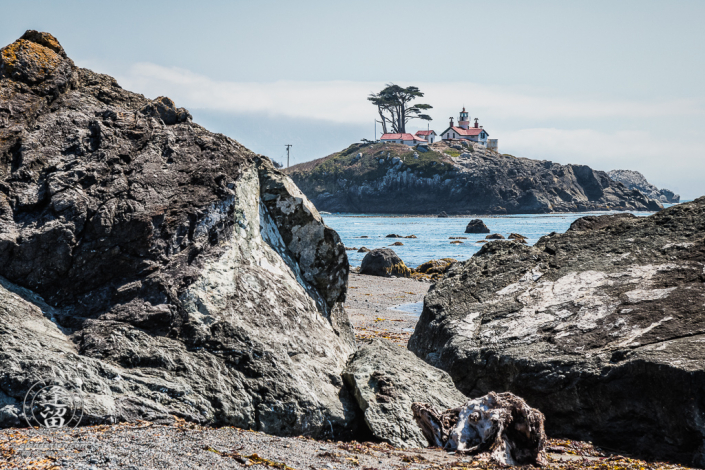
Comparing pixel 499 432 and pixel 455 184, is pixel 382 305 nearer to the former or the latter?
pixel 499 432

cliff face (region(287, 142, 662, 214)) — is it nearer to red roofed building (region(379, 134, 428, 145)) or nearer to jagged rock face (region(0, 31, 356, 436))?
red roofed building (region(379, 134, 428, 145))

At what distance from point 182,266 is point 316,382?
89.9 inches

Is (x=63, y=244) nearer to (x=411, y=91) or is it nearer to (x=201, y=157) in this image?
(x=201, y=157)

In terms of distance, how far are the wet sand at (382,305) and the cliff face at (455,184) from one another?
309ft

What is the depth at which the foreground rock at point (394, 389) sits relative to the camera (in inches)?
258

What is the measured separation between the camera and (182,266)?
22.7 feet

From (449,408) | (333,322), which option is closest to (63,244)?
(333,322)

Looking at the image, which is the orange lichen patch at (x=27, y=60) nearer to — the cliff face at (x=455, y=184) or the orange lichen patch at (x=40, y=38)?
the orange lichen patch at (x=40, y=38)

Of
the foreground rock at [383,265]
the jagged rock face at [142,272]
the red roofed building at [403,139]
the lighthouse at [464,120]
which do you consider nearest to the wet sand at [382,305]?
the foreground rock at [383,265]

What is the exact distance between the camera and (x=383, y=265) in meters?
30.7

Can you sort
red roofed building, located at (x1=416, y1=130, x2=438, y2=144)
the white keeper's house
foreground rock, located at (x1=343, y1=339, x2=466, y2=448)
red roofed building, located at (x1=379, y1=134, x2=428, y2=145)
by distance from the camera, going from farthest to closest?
red roofed building, located at (x1=416, y1=130, x2=438, y2=144) < the white keeper's house < red roofed building, located at (x1=379, y1=134, x2=428, y2=145) < foreground rock, located at (x1=343, y1=339, x2=466, y2=448)

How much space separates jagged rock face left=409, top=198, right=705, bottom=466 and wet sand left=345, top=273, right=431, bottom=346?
3277mm

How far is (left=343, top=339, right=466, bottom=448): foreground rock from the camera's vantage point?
6562 millimetres
